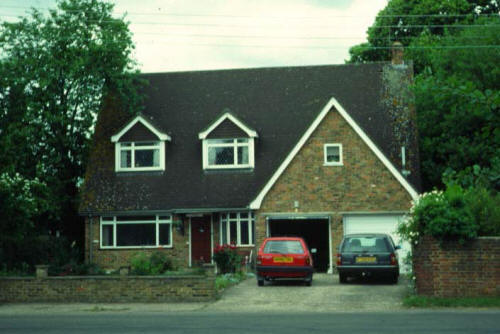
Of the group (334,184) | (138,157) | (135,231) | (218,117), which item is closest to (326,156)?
(334,184)

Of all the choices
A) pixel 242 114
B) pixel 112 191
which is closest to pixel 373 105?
pixel 242 114

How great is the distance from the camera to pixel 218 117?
30.8m

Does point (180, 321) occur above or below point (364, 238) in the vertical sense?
below

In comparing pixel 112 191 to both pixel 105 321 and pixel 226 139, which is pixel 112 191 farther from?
pixel 105 321

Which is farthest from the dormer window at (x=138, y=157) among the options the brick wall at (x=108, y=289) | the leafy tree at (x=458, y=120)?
the brick wall at (x=108, y=289)

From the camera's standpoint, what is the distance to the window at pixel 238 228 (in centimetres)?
Answer: 2953

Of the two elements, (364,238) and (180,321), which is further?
(364,238)

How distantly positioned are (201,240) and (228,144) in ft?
13.8

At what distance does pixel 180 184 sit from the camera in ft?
99.3

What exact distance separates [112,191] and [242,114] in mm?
6730

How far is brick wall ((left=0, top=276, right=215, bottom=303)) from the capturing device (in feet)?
61.4

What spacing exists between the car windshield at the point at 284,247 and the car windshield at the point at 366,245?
4.55 feet

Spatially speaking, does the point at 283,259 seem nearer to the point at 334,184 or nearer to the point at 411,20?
the point at 334,184

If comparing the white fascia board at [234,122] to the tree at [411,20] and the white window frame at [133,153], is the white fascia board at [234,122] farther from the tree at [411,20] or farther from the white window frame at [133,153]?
the tree at [411,20]
